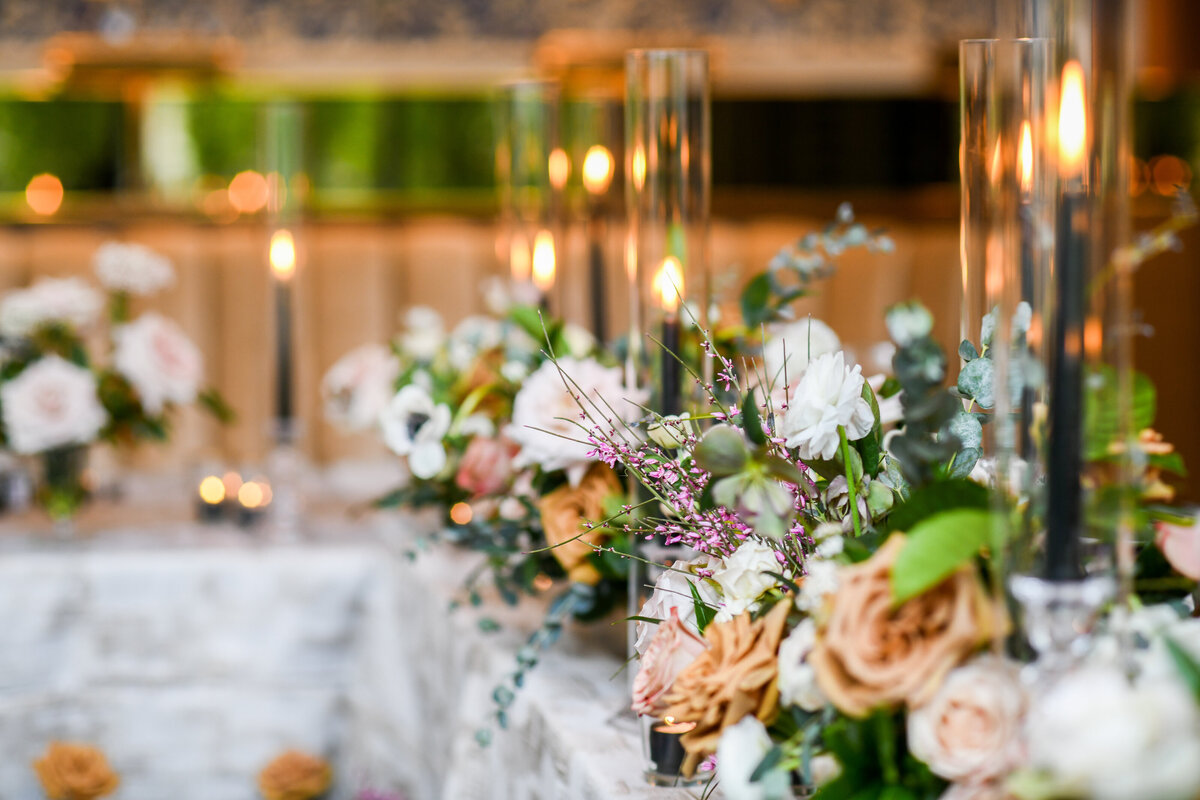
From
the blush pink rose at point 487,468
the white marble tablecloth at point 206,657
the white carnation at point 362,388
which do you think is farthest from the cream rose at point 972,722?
the white carnation at point 362,388

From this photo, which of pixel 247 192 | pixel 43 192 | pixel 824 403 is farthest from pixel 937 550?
pixel 43 192

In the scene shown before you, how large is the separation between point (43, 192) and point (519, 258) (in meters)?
A: 1.55

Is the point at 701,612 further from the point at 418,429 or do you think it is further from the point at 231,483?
the point at 231,483

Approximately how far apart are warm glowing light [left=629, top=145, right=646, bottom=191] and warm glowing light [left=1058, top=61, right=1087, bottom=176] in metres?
0.42

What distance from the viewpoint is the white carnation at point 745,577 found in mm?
589

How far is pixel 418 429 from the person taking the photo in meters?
1.17

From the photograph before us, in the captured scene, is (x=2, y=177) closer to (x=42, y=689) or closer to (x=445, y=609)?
(x=42, y=689)

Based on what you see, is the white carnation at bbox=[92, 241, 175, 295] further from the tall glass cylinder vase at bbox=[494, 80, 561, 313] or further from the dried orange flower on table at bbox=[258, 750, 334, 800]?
the dried orange flower on table at bbox=[258, 750, 334, 800]

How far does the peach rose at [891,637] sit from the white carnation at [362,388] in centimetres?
116

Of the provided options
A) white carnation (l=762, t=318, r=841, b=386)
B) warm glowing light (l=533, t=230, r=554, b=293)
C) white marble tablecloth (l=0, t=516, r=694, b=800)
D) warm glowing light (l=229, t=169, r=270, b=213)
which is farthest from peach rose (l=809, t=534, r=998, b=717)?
warm glowing light (l=229, t=169, r=270, b=213)

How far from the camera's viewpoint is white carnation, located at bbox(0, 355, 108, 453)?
5.32 ft

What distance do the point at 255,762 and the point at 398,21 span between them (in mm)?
1881

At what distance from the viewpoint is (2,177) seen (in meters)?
2.64

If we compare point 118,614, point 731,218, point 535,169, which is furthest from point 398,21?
point 118,614
